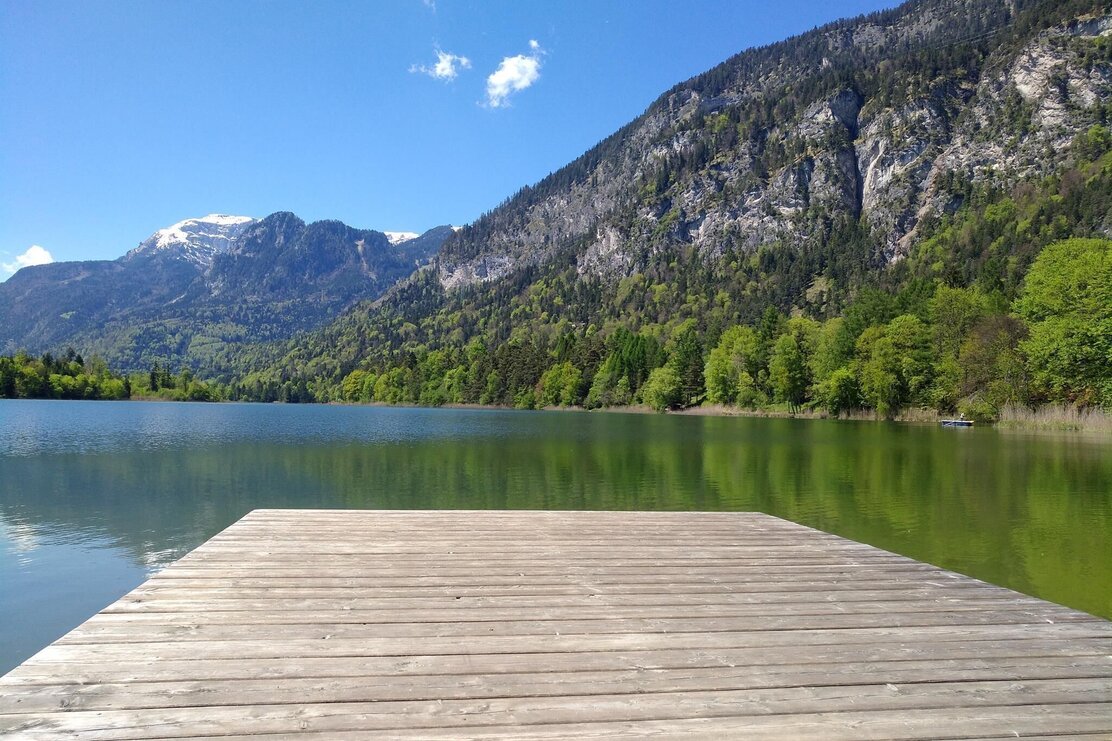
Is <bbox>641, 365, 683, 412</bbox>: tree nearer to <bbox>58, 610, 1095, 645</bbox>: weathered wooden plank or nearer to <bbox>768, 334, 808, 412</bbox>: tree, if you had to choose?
<bbox>768, 334, 808, 412</bbox>: tree

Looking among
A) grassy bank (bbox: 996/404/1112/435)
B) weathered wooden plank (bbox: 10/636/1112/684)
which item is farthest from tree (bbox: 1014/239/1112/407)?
weathered wooden plank (bbox: 10/636/1112/684)

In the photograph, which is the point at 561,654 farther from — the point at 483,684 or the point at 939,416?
the point at 939,416

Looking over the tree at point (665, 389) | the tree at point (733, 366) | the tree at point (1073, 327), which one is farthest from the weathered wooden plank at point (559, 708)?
the tree at point (665, 389)

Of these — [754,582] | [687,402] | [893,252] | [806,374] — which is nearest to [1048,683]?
[754,582]

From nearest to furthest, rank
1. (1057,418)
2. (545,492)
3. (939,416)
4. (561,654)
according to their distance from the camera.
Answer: (561,654), (545,492), (1057,418), (939,416)

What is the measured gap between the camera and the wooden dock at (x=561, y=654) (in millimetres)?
3885

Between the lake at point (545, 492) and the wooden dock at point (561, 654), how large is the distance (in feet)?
15.6

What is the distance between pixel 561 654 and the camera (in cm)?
486

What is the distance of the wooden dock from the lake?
4748mm

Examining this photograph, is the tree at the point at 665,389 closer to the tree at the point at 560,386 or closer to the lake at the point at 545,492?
the tree at the point at 560,386

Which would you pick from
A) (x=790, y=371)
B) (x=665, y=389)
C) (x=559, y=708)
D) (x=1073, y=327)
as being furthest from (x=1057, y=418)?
(x=665, y=389)

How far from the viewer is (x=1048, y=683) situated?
459 cm

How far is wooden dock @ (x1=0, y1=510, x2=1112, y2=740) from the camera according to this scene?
3885 millimetres

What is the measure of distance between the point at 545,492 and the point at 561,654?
16.6 m
